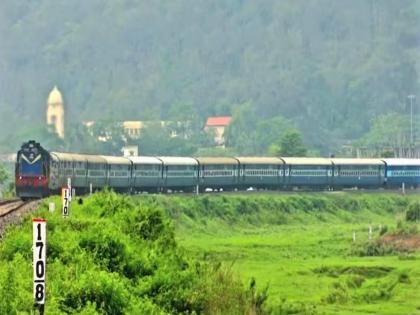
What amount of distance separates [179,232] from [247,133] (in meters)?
94.0

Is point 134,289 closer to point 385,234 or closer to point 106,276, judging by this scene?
point 106,276

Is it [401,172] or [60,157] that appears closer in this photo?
[60,157]

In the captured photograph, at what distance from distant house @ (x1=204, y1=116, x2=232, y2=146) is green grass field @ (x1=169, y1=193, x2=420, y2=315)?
2927 inches

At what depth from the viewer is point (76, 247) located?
993 inches

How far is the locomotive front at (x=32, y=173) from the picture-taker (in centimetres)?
5512

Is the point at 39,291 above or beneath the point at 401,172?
beneath

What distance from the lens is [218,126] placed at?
164 metres

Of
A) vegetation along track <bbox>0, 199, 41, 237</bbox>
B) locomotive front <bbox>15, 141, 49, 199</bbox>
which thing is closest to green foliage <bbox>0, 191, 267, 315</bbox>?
vegetation along track <bbox>0, 199, 41, 237</bbox>

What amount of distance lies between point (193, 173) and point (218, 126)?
294 ft

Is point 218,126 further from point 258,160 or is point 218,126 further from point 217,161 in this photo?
point 217,161

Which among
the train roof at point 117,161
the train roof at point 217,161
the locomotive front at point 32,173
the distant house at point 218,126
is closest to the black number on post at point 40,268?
the locomotive front at point 32,173

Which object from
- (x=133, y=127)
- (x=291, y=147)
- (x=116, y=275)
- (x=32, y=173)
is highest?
(x=133, y=127)

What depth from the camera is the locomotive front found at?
55125 mm

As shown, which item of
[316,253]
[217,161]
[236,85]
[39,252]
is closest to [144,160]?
[217,161]
